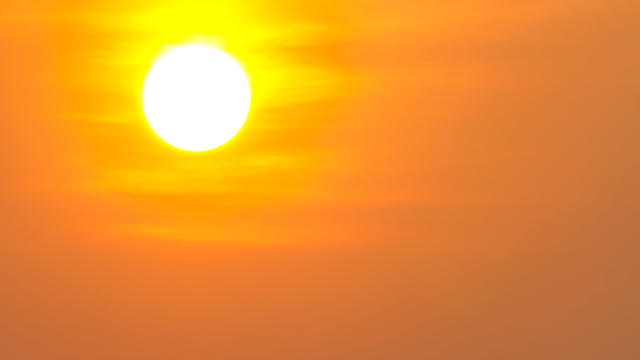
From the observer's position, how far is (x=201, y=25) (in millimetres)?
1592

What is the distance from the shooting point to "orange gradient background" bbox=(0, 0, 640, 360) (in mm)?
1619

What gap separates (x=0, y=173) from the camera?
5.68 ft

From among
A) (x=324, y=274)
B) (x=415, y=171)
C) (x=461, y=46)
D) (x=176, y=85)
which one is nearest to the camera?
(x=176, y=85)

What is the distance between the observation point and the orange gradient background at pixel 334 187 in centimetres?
162

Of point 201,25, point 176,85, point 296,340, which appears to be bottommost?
point 296,340

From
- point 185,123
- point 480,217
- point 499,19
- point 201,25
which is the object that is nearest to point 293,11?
point 201,25

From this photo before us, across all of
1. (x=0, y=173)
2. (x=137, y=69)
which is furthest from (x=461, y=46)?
(x=0, y=173)

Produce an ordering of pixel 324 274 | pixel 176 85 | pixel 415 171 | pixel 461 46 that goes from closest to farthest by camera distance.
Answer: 1. pixel 176 85
2. pixel 461 46
3. pixel 415 171
4. pixel 324 274

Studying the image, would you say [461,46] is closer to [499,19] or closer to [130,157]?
[499,19]

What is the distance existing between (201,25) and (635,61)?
2.67 feet

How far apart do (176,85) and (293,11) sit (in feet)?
0.80

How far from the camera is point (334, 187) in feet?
5.84

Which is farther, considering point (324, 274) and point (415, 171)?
point (324, 274)

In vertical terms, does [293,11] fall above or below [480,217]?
above
